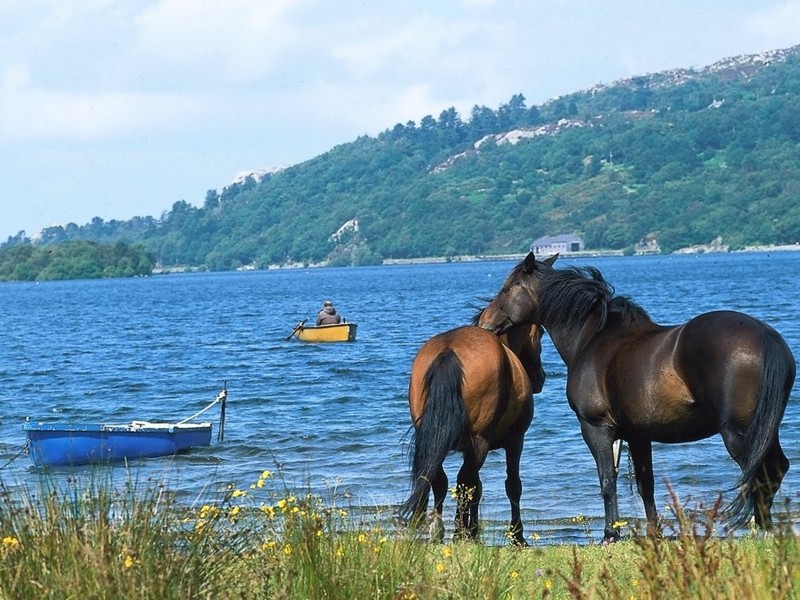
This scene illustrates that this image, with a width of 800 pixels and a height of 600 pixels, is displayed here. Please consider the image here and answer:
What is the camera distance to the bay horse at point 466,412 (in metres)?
10.0

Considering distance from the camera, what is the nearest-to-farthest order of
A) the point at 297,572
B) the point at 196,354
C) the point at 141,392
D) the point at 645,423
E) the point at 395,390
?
the point at 297,572
the point at 645,423
the point at 395,390
the point at 141,392
the point at 196,354

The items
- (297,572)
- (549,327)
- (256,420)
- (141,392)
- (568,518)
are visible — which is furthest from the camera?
(141,392)

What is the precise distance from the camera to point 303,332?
48.2 meters

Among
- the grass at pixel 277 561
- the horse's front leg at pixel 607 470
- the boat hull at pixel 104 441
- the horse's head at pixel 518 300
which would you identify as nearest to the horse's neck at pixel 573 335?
the horse's head at pixel 518 300

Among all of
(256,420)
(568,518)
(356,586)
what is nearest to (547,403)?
(256,420)

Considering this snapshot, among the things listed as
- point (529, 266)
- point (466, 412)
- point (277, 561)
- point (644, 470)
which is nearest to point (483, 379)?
point (466, 412)

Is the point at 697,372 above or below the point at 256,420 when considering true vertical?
above

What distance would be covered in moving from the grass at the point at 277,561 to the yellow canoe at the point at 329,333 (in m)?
39.7

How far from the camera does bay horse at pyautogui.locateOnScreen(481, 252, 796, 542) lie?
9.33 m

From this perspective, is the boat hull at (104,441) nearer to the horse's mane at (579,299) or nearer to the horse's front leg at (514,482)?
the horse's front leg at (514,482)

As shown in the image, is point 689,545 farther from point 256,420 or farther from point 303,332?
point 303,332

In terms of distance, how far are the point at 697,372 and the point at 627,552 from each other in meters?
1.45

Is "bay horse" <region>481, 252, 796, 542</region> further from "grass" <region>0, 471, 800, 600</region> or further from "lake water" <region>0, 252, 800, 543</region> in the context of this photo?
"grass" <region>0, 471, 800, 600</region>

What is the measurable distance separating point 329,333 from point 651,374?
3797cm
